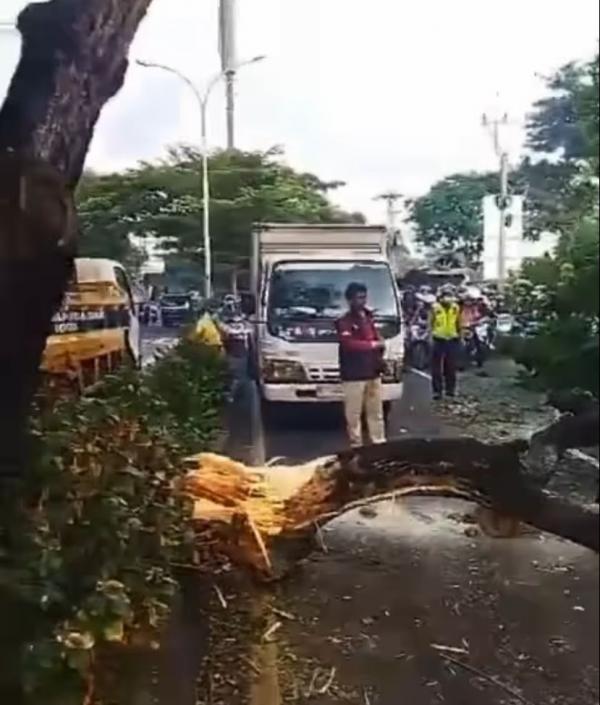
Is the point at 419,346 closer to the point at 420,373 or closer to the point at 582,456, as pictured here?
the point at 420,373

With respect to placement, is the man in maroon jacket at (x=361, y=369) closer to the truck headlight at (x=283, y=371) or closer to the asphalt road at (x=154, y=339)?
the truck headlight at (x=283, y=371)

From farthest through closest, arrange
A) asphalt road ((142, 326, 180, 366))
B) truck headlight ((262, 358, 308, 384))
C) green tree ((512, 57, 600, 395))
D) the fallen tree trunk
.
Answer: asphalt road ((142, 326, 180, 366)) → truck headlight ((262, 358, 308, 384)) → the fallen tree trunk → green tree ((512, 57, 600, 395))

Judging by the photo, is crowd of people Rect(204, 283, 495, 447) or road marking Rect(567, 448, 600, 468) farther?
crowd of people Rect(204, 283, 495, 447)

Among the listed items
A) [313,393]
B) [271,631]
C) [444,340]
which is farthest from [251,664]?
[444,340]

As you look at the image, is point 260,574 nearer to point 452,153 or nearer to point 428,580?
point 428,580

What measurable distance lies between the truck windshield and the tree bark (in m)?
0.25

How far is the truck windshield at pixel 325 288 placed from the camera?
136 cm

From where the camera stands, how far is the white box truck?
1361 millimetres

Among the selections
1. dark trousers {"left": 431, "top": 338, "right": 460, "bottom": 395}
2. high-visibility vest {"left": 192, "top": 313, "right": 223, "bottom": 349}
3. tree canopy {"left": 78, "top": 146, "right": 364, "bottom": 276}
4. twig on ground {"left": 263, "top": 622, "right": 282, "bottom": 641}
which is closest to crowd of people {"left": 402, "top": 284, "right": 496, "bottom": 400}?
dark trousers {"left": 431, "top": 338, "right": 460, "bottom": 395}

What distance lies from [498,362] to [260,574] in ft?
1.20

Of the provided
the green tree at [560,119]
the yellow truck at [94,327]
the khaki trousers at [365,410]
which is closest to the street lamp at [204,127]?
the yellow truck at [94,327]

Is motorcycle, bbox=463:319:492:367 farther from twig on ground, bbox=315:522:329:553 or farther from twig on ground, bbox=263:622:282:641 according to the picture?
twig on ground, bbox=263:622:282:641

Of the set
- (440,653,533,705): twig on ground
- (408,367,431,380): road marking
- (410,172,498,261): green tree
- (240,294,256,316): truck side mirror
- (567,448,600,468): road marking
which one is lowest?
(440,653,533,705): twig on ground

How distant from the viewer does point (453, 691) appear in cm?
144
